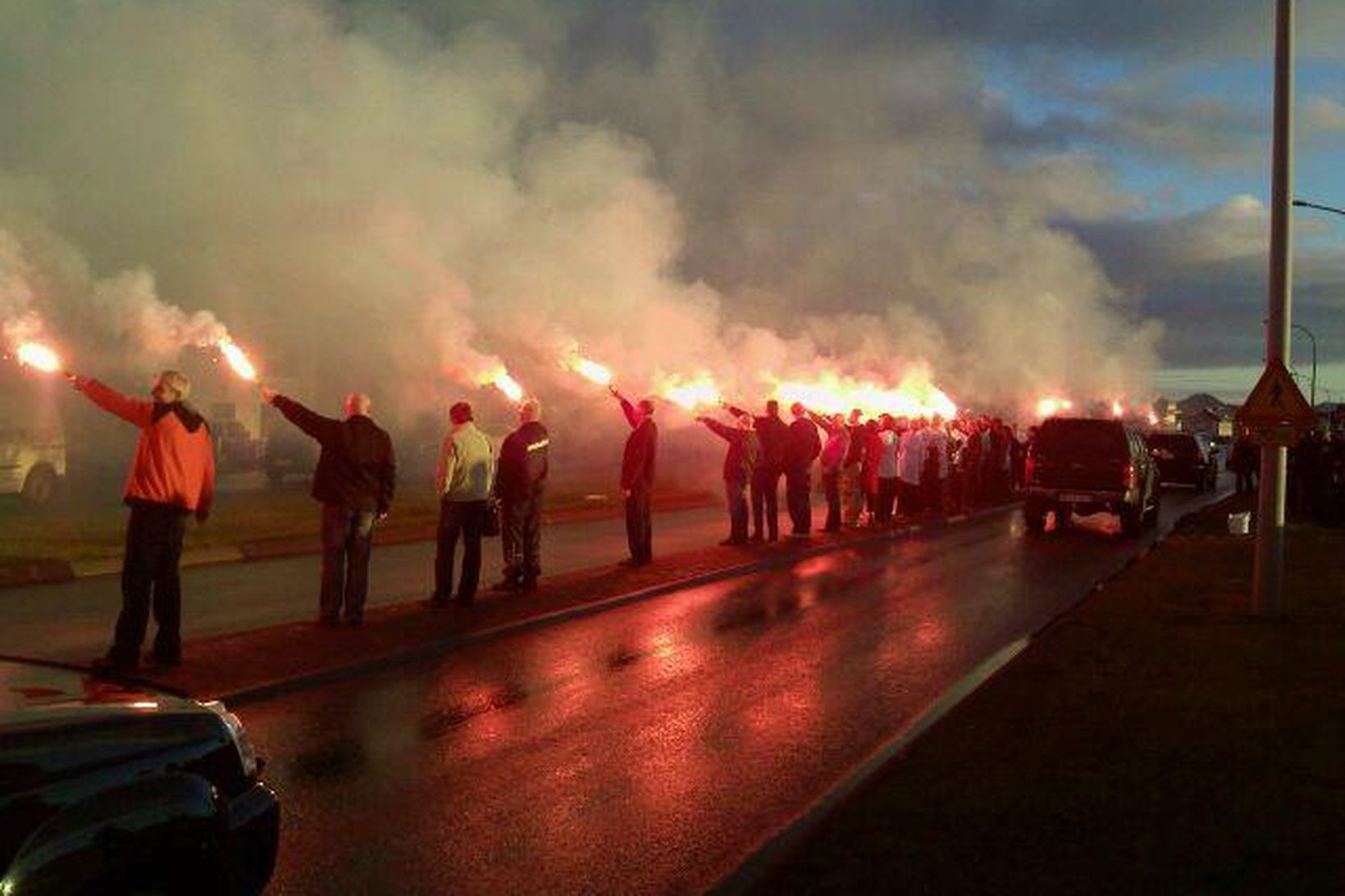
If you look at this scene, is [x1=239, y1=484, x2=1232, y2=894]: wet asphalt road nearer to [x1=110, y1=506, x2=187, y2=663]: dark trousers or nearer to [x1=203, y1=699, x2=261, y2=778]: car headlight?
[x1=110, y1=506, x2=187, y2=663]: dark trousers

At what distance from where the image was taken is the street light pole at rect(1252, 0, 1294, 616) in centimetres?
1138

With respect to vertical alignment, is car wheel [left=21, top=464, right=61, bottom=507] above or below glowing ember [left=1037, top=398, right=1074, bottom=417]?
below

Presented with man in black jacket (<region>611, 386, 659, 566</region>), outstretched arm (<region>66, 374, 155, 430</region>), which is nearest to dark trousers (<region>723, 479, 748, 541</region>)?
man in black jacket (<region>611, 386, 659, 566</region>)

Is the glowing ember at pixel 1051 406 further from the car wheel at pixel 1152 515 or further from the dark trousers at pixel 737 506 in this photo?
the dark trousers at pixel 737 506

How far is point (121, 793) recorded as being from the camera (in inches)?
131

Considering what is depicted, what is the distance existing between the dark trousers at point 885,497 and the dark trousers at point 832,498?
1.58m

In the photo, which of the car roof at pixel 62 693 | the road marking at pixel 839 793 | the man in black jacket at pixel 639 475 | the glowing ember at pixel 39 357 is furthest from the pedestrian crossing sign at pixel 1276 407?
the car roof at pixel 62 693

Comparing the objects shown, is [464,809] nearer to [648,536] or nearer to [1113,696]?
[1113,696]

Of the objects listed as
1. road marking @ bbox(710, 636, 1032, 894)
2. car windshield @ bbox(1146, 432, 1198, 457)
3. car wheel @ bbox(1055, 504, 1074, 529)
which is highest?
car windshield @ bbox(1146, 432, 1198, 457)

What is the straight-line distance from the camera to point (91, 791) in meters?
3.24

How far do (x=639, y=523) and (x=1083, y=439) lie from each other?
35.1ft

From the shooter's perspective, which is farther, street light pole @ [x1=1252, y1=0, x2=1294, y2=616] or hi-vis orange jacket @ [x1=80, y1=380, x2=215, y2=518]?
street light pole @ [x1=1252, y1=0, x2=1294, y2=616]

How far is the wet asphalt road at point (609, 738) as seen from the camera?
5262mm

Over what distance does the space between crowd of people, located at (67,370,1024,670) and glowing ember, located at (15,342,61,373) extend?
1519 mm
